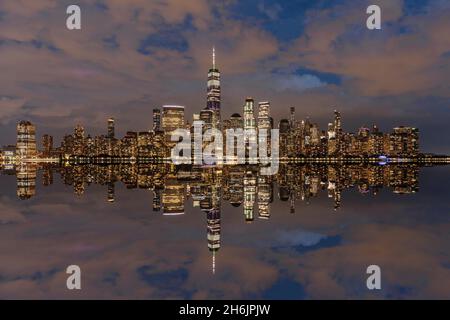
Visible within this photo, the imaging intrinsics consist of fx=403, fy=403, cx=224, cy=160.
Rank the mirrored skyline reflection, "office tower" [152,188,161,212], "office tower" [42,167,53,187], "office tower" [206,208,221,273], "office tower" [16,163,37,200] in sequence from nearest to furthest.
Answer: the mirrored skyline reflection
"office tower" [206,208,221,273]
"office tower" [152,188,161,212]
"office tower" [16,163,37,200]
"office tower" [42,167,53,187]

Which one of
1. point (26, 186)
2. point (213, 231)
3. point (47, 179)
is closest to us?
point (213, 231)

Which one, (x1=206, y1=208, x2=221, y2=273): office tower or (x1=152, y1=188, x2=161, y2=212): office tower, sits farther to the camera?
(x1=152, y1=188, x2=161, y2=212): office tower

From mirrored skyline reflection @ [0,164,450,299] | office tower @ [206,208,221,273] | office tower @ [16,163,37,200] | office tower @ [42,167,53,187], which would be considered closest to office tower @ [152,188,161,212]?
mirrored skyline reflection @ [0,164,450,299]

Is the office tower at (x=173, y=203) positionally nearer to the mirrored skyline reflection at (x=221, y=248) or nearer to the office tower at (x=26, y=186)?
the mirrored skyline reflection at (x=221, y=248)

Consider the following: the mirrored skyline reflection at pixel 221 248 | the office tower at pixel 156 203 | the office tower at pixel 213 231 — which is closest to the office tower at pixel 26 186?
the mirrored skyline reflection at pixel 221 248

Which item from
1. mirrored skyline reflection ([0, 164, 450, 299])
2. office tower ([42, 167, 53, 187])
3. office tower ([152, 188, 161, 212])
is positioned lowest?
mirrored skyline reflection ([0, 164, 450, 299])

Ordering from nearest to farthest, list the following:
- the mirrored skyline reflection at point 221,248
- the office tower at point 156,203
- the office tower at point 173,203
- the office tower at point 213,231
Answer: the mirrored skyline reflection at point 221,248, the office tower at point 213,231, the office tower at point 173,203, the office tower at point 156,203

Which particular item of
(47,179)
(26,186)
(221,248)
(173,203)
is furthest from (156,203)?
(47,179)

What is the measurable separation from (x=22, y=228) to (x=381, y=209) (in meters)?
25.4

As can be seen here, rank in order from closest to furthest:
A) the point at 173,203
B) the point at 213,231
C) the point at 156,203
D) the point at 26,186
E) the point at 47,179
Answer: 1. the point at 213,231
2. the point at 173,203
3. the point at 156,203
4. the point at 26,186
5. the point at 47,179

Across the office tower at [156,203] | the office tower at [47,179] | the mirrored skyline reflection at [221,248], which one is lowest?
the mirrored skyline reflection at [221,248]

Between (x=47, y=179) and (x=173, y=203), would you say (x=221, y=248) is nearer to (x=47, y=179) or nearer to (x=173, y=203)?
(x=173, y=203)

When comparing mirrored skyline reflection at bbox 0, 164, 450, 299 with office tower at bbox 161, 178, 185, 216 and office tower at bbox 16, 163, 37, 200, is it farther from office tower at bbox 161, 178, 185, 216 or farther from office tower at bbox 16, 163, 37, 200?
office tower at bbox 16, 163, 37, 200
